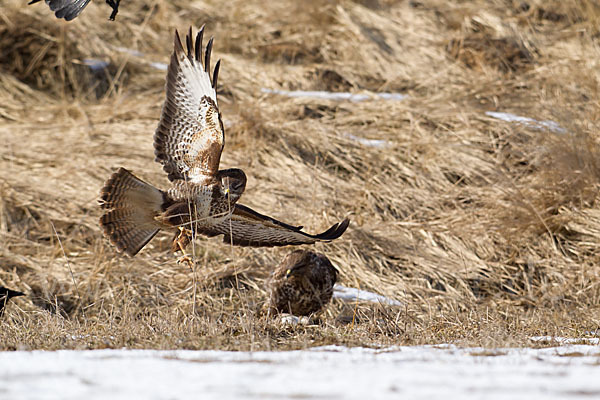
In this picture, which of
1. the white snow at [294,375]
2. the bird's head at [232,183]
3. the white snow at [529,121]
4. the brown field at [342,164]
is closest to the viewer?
the white snow at [294,375]

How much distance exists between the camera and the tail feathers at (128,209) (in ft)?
14.1

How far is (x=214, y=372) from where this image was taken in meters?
2.44

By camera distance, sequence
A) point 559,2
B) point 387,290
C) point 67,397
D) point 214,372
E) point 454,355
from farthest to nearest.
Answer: point 559,2
point 387,290
point 454,355
point 214,372
point 67,397

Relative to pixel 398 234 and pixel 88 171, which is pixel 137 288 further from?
pixel 398 234

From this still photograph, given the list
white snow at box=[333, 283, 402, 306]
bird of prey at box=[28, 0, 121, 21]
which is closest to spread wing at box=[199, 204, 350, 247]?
white snow at box=[333, 283, 402, 306]

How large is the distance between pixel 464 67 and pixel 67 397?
7386mm

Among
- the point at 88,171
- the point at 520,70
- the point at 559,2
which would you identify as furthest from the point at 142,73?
the point at 559,2

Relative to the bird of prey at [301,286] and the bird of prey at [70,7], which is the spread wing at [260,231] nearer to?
the bird of prey at [301,286]

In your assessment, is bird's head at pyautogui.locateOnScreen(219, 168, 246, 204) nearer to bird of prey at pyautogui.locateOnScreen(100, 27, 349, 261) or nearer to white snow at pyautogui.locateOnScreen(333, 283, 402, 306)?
bird of prey at pyautogui.locateOnScreen(100, 27, 349, 261)

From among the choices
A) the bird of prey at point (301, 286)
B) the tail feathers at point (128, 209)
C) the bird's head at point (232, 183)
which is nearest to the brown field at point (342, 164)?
the bird of prey at point (301, 286)

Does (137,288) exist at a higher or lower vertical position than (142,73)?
lower

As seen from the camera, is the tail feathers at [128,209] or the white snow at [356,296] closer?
the tail feathers at [128,209]

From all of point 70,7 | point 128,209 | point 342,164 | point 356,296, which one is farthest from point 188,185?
point 342,164

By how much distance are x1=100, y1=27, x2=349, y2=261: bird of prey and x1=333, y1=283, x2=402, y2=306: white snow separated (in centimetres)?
126
